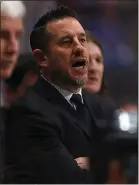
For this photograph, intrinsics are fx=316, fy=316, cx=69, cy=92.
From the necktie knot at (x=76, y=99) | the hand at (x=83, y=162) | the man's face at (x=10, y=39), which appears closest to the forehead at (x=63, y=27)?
the man's face at (x=10, y=39)

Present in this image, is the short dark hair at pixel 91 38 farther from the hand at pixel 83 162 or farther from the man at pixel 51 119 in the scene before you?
the hand at pixel 83 162

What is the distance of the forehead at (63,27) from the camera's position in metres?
1.00

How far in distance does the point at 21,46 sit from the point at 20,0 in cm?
15

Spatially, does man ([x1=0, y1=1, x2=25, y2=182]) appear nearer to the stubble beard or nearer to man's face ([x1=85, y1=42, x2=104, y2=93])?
the stubble beard

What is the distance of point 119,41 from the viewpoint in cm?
104

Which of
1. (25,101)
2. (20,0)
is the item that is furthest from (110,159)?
(20,0)

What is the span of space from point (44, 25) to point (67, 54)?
118mm

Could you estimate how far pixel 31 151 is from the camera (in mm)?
1003

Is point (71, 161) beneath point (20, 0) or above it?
beneath

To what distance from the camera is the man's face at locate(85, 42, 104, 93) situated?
103cm

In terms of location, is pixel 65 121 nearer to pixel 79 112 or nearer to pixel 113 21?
pixel 79 112

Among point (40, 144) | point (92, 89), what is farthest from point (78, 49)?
point (40, 144)

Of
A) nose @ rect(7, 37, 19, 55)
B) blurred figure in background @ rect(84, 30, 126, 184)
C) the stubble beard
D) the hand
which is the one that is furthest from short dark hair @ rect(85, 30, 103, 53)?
the hand

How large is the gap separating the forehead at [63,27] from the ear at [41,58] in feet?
0.25
